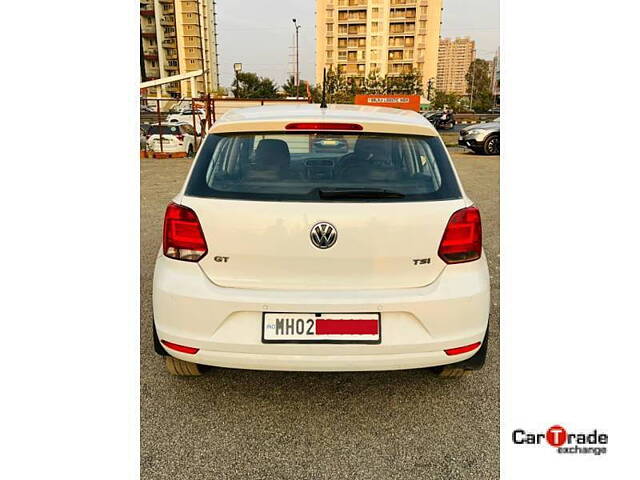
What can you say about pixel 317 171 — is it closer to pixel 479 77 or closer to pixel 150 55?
pixel 479 77

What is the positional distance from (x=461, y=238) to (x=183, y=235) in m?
1.38

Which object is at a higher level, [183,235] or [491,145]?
[183,235]

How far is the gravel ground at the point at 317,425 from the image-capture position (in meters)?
2.14

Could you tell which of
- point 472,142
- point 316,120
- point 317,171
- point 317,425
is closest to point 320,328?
point 317,425

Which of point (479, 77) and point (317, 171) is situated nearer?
point (317, 171)

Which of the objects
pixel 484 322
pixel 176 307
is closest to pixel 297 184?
→ pixel 176 307

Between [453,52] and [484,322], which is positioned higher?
[453,52]

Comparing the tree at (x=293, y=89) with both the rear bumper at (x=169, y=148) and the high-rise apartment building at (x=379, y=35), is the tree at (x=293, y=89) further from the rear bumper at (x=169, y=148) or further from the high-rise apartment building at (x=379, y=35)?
the rear bumper at (x=169, y=148)

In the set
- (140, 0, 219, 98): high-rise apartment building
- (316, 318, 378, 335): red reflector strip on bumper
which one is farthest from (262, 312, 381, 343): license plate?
(140, 0, 219, 98): high-rise apartment building

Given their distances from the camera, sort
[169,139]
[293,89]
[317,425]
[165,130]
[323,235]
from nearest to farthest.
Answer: [323,235] < [317,425] < [169,139] < [165,130] < [293,89]

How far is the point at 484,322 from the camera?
235cm

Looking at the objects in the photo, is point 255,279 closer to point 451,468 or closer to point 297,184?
point 297,184

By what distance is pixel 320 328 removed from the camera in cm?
212

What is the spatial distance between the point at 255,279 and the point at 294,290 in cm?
19
